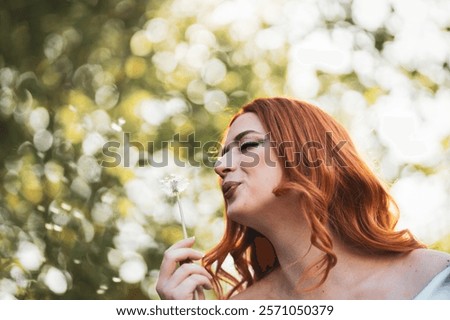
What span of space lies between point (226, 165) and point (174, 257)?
362mm

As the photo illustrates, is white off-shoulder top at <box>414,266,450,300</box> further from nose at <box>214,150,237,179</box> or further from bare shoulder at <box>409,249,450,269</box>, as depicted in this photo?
nose at <box>214,150,237,179</box>

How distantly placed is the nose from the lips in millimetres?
41

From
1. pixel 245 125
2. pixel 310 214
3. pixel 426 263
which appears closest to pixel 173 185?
pixel 245 125

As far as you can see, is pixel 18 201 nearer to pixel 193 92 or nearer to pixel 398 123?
pixel 193 92

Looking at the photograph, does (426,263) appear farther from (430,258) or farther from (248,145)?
(248,145)

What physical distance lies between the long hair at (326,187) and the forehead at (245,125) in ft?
0.06

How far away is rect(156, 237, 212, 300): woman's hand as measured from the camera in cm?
187

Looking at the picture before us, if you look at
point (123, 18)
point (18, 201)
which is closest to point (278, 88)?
point (123, 18)

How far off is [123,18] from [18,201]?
1.35m

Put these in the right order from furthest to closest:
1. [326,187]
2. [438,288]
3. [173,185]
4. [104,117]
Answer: [104,117], [326,187], [173,185], [438,288]

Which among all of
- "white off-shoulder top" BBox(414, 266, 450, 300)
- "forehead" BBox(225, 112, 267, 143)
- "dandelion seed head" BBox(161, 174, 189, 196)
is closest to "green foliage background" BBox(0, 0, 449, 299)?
"forehead" BBox(225, 112, 267, 143)

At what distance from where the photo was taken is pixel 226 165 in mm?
2082

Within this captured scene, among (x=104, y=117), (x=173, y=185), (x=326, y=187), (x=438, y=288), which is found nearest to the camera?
(x=438, y=288)
